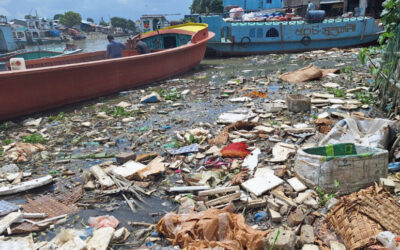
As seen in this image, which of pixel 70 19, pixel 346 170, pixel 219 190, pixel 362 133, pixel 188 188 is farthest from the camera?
pixel 70 19

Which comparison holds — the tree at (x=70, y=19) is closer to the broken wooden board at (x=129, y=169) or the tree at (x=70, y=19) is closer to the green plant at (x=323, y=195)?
the broken wooden board at (x=129, y=169)

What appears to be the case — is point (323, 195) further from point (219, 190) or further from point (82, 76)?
point (82, 76)

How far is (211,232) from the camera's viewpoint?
2.73m

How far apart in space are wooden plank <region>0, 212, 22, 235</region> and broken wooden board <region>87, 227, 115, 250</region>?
1023 millimetres

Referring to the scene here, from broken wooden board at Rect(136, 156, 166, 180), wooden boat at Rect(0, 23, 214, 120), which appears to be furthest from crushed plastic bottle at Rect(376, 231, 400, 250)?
wooden boat at Rect(0, 23, 214, 120)

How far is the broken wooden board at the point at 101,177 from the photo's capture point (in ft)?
13.2

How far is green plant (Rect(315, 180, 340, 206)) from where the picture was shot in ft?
10.8

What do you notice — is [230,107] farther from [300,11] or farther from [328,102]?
[300,11]

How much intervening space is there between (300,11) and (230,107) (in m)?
23.1

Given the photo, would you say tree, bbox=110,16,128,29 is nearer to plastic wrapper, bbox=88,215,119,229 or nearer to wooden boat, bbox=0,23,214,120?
wooden boat, bbox=0,23,214,120

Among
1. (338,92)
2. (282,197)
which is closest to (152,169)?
(282,197)

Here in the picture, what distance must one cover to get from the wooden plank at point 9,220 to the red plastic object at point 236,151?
297 cm

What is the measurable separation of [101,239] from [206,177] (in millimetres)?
1686

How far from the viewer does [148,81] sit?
35.4 ft
